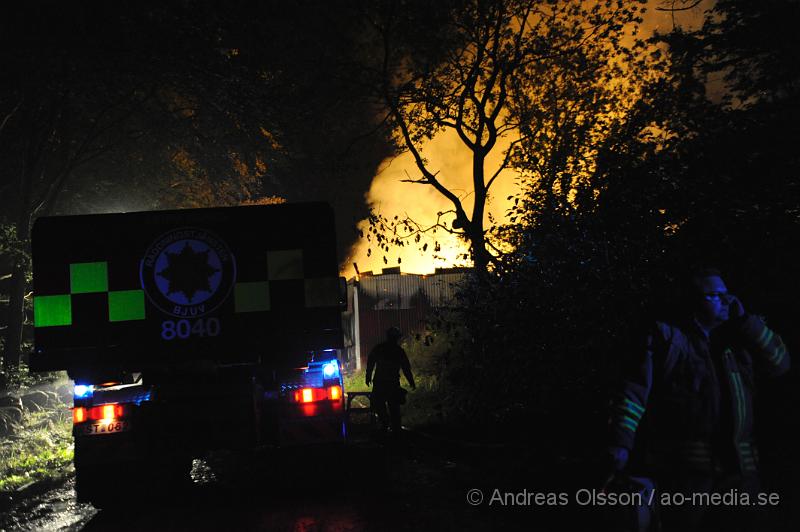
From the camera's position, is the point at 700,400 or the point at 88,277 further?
the point at 88,277

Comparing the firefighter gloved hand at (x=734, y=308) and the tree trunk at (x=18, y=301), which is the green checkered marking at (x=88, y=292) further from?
the tree trunk at (x=18, y=301)

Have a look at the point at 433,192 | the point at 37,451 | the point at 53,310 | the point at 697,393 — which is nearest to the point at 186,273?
the point at 53,310

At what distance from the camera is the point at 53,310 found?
7160mm

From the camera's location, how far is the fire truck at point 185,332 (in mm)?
7051

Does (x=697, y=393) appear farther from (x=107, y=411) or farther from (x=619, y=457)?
(x=107, y=411)

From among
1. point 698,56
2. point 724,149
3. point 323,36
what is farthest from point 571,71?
point 724,149

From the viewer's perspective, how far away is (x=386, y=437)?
11.2 meters

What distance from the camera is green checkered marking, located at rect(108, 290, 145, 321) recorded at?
7.24 metres

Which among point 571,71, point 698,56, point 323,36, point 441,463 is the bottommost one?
point 441,463

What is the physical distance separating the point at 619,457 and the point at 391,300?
21.2 meters

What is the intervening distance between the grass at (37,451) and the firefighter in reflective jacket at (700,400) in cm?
831

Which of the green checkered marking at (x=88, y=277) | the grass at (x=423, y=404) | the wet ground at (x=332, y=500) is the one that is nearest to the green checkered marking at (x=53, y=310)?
the green checkered marking at (x=88, y=277)

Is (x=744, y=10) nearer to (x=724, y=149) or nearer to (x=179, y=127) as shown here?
(x=724, y=149)

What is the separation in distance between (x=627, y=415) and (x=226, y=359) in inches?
183
